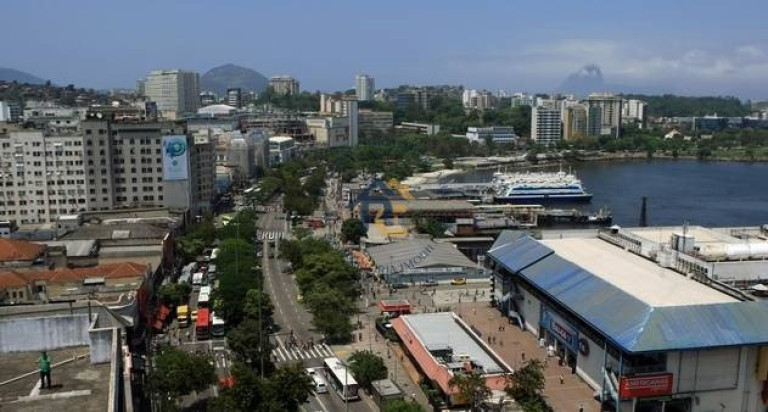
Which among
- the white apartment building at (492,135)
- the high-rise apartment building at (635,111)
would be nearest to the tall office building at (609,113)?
the white apartment building at (492,135)

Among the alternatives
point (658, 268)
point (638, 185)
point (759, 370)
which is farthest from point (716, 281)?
point (638, 185)

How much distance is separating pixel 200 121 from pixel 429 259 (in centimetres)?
6581

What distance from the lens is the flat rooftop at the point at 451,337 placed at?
19.6 meters

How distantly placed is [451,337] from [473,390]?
4735 millimetres

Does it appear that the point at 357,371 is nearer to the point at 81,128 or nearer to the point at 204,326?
the point at 204,326

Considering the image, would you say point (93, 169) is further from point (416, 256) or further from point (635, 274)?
point (635, 274)

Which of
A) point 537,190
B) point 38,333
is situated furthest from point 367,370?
point 537,190

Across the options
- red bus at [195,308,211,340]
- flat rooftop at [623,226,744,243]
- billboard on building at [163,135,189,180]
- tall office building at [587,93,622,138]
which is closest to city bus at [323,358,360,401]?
red bus at [195,308,211,340]

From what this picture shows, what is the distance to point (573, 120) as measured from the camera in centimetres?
11438

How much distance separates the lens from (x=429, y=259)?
105 ft

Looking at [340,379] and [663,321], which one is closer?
[663,321]

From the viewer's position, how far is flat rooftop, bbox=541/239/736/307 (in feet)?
61.8

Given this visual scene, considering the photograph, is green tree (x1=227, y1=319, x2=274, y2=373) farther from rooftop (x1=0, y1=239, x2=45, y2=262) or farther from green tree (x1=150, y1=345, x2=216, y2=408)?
rooftop (x1=0, y1=239, x2=45, y2=262)

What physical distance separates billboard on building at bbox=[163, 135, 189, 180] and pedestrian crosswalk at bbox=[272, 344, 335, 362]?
20.1 meters
